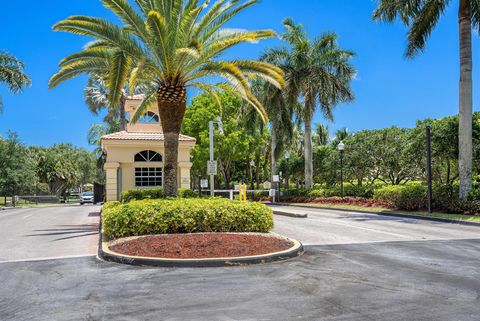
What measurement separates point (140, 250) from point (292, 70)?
27.0 m

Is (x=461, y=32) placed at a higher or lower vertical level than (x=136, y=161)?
higher

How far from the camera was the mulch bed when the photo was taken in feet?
28.7

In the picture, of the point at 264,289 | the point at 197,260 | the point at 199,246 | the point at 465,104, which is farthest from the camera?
the point at 465,104

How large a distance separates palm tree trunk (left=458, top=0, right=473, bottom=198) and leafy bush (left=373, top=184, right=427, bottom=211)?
2431 millimetres

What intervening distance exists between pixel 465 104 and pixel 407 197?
558 cm

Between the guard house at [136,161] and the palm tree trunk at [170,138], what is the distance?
327 inches

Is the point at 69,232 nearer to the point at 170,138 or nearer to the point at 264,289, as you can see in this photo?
the point at 170,138

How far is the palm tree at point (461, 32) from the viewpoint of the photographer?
19641 mm

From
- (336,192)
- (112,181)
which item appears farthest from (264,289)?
(336,192)

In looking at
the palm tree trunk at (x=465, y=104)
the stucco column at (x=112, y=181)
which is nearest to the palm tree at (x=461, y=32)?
the palm tree trunk at (x=465, y=104)

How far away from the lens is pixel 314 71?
1304 inches

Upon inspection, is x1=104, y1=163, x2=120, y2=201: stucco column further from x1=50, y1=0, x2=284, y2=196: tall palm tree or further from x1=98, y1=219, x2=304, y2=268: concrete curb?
x1=98, y1=219, x2=304, y2=268: concrete curb

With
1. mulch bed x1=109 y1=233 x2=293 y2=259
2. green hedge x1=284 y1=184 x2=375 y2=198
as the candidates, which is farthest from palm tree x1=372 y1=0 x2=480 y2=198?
mulch bed x1=109 y1=233 x2=293 y2=259

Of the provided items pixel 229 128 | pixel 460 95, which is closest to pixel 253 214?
pixel 460 95
